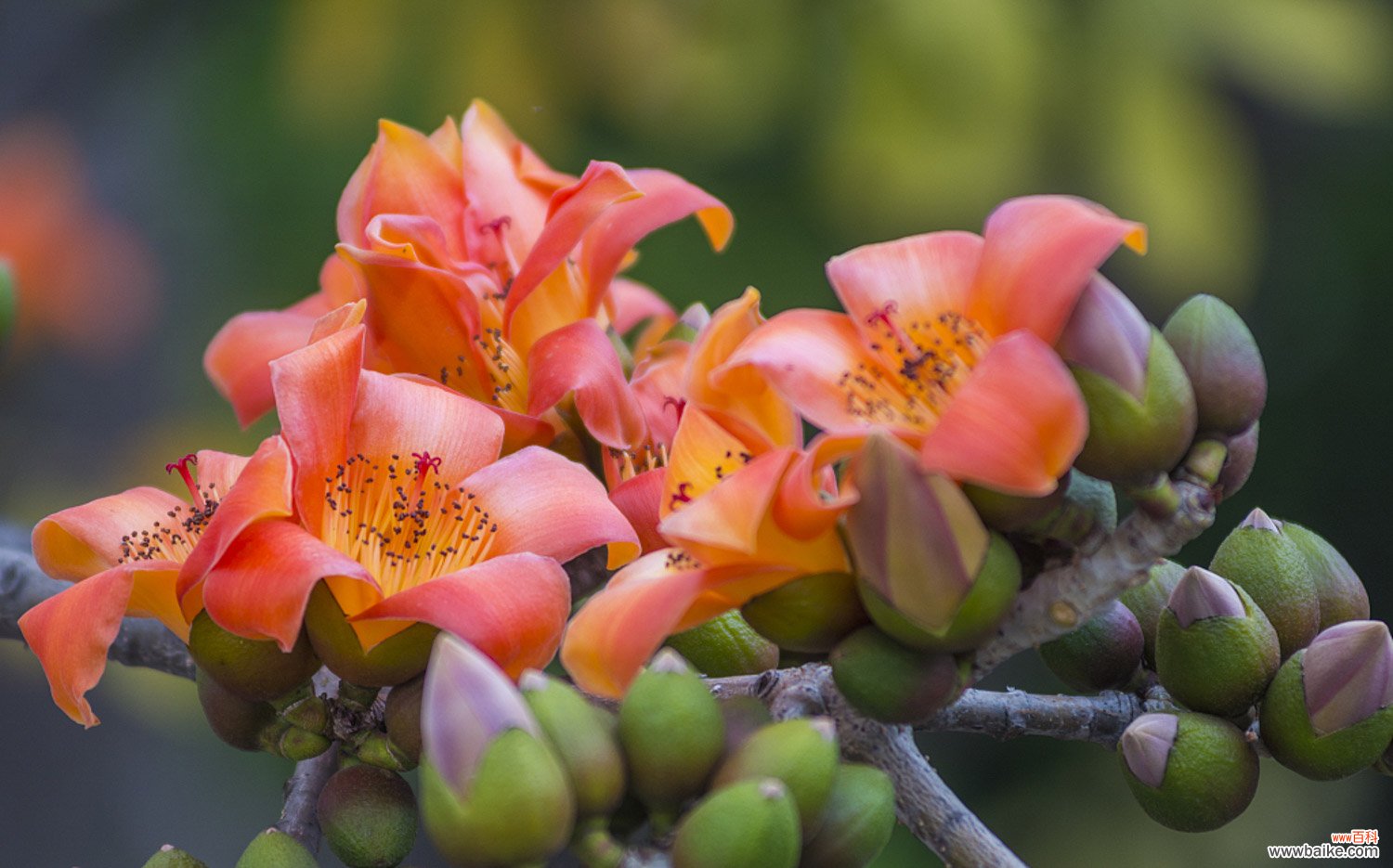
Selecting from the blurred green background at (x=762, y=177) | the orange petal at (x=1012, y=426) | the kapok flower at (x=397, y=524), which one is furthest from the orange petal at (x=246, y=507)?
the blurred green background at (x=762, y=177)

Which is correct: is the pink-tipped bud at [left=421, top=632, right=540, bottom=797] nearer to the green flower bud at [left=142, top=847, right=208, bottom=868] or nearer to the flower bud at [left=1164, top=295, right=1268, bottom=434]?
the green flower bud at [left=142, top=847, right=208, bottom=868]

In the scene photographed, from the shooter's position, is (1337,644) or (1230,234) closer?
(1337,644)

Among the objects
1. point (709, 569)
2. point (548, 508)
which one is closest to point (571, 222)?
point (548, 508)

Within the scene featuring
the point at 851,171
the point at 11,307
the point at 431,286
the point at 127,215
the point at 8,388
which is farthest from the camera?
the point at 127,215

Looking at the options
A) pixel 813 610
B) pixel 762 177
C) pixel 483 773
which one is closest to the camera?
pixel 483 773

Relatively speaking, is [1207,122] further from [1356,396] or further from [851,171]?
[1356,396]

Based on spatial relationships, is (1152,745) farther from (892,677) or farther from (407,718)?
(407,718)

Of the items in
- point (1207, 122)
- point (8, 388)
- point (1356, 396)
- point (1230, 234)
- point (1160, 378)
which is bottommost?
point (1356, 396)

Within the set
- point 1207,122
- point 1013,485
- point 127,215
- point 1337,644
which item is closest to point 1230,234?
point 1207,122
